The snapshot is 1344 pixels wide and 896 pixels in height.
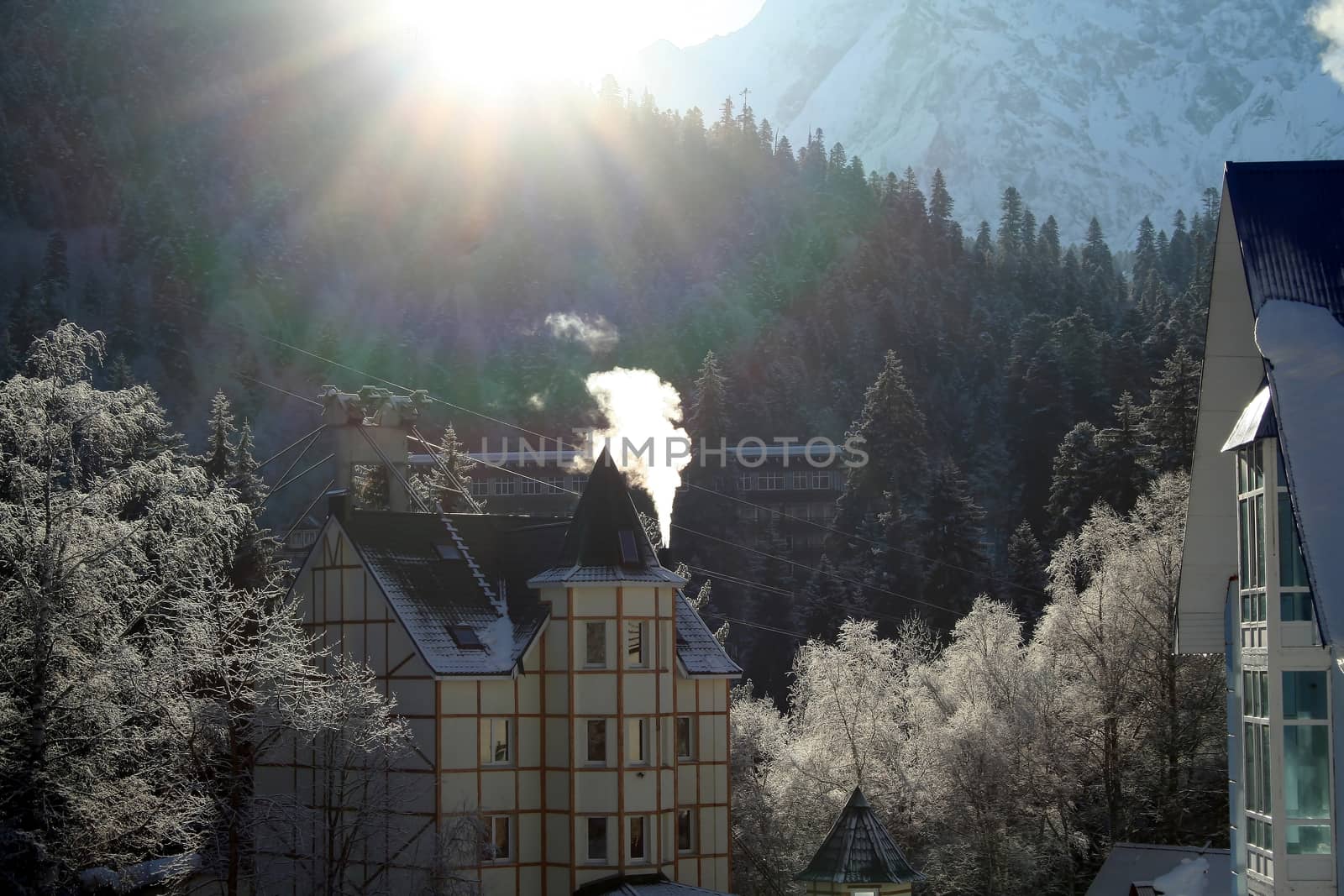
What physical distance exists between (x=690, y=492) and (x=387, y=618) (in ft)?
324

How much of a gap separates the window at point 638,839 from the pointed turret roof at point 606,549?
235 inches

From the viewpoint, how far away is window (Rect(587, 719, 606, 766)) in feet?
141

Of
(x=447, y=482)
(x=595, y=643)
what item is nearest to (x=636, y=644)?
(x=595, y=643)

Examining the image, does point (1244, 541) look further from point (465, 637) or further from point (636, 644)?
point (465, 637)

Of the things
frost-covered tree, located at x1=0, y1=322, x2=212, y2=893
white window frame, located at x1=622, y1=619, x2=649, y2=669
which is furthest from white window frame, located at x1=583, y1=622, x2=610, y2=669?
frost-covered tree, located at x1=0, y1=322, x2=212, y2=893

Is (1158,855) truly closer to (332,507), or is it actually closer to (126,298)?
(332,507)

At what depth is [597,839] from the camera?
4247cm

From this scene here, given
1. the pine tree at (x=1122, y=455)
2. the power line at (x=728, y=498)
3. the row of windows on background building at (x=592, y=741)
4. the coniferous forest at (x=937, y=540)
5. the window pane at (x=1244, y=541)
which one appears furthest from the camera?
the power line at (x=728, y=498)

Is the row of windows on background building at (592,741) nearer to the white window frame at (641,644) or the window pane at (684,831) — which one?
the white window frame at (641,644)

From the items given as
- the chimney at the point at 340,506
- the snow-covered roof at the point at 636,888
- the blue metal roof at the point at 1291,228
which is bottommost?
the snow-covered roof at the point at 636,888

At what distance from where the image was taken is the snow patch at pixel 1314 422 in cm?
2077

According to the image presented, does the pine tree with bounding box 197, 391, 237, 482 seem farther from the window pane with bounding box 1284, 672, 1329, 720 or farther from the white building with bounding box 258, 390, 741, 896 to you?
the window pane with bounding box 1284, 672, 1329, 720

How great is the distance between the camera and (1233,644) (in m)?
26.1

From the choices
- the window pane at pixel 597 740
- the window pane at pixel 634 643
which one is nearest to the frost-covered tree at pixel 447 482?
the window pane at pixel 634 643
